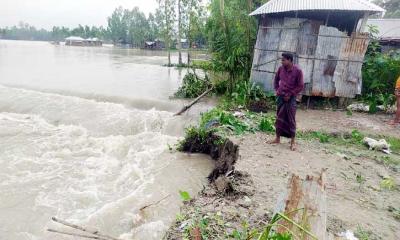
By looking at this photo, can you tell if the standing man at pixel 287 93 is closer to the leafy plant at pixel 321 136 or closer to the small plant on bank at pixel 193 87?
the leafy plant at pixel 321 136

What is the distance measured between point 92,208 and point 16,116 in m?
6.67

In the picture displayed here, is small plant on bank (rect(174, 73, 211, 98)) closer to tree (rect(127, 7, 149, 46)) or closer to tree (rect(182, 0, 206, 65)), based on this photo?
tree (rect(182, 0, 206, 65))

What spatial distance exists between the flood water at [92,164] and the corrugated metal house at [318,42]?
10.0 feet

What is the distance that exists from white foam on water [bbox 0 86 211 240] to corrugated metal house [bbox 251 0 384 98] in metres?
3.89

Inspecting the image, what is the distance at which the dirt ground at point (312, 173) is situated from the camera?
10.7 feet

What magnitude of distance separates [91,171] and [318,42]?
6.54m

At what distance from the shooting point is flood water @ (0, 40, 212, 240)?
14.7 ft

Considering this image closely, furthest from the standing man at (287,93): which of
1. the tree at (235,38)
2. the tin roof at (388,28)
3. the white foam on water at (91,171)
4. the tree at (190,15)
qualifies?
the tree at (190,15)

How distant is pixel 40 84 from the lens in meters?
14.0

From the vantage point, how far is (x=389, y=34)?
51.8 ft

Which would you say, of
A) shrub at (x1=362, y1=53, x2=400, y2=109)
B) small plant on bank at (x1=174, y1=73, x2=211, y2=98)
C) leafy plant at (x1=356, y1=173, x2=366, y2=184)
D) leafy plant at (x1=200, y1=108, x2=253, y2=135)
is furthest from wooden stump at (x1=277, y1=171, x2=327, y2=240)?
small plant on bank at (x1=174, y1=73, x2=211, y2=98)

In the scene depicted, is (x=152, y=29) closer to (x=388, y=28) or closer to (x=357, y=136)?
(x=388, y=28)

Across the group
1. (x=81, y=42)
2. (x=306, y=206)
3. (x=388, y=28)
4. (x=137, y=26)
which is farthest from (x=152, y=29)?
(x=306, y=206)

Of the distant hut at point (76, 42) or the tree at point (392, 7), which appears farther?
the distant hut at point (76, 42)
